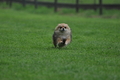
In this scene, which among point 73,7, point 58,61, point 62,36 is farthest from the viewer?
point 73,7

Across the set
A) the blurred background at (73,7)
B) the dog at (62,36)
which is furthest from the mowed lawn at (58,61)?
the blurred background at (73,7)


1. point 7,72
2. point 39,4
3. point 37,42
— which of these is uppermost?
point 7,72

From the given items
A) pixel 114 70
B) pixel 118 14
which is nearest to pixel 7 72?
pixel 114 70

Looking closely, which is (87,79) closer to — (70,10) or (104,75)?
(104,75)

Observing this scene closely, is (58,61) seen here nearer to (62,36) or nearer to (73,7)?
(62,36)

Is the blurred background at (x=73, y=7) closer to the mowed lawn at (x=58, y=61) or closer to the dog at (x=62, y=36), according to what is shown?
the mowed lawn at (x=58, y=61)

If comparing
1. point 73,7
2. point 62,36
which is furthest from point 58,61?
point 73,7

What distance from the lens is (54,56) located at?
10188 mm

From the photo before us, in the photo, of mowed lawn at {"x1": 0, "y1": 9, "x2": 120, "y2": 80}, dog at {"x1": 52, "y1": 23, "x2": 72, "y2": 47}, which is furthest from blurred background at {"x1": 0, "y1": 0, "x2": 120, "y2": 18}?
dog at {"x1": 52, "y1": 23, "x2": 72, "y2": 47}

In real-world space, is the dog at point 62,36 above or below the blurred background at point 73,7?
above

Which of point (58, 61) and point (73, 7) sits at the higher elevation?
point (58, 61)

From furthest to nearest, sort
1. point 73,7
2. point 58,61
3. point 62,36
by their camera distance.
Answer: point 73,7 → point 62,36 → point 58,61

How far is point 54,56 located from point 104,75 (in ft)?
9.07

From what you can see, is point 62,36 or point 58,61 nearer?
point 58,61
